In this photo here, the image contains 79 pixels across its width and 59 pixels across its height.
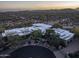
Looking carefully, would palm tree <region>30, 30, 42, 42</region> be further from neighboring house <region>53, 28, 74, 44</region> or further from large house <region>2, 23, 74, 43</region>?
neighboring house <region>53, 28, 74, 44</region>

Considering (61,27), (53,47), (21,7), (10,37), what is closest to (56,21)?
(61,27)

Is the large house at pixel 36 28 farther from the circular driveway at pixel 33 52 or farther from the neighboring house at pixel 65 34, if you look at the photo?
the circular driveway at pixel 33 52

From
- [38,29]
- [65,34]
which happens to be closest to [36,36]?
[38,29]

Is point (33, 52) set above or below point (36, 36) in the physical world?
below

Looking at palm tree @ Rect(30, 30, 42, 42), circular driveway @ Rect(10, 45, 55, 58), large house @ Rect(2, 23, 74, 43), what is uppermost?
large house @ Rect(2, 23, 74, 43)

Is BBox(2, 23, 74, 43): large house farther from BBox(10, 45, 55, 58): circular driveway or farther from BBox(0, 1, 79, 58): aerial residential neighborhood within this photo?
BBox(10, 45, 55, 58): circular driveway

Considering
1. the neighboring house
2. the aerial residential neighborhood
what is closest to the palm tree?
the aerial residential neighborhood

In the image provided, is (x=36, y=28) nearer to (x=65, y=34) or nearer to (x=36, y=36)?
(x=36, y=36)

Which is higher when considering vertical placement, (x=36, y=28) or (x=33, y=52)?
(x=36, y=28)

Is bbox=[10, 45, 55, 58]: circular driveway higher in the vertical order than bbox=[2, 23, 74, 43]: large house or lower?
lower

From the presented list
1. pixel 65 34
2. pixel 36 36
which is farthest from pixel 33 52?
pixel 65 34

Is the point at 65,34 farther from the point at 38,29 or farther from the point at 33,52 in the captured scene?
the point at 33,52
